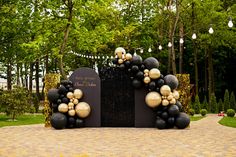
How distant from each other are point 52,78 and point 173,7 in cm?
1963

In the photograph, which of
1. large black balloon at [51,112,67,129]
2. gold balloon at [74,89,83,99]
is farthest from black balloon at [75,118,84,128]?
gold balloon at [74,89,83,99]

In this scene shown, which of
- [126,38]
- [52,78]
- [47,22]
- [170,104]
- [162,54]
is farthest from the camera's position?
[162,54]

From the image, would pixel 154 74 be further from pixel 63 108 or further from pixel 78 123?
pixel 63 108

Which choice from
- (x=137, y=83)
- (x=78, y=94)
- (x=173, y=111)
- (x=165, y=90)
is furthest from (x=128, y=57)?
(x=173, y=111)

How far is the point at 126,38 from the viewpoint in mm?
35531

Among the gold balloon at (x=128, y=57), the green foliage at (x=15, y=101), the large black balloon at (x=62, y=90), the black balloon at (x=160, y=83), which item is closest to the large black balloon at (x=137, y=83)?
the black balloon at (x=160, y=83)

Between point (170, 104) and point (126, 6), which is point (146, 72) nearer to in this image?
point (170, 104)

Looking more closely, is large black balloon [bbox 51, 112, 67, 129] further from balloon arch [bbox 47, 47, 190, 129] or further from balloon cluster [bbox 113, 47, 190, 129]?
balloon cluster [bbox 113, 47, 190, 129]

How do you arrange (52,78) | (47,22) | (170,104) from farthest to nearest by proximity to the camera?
(47,22)
(52,78)
(170,104)

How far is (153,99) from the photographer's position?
54.3 feet

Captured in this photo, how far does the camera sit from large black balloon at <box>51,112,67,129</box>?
16.5 m

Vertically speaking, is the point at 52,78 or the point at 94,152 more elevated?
the point at 52,78

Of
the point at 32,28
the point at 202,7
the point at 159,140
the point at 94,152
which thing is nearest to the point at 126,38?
the point at 202,7

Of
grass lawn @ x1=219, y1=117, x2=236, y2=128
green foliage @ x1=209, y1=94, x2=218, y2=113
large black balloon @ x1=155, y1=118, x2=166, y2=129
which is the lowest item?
grass lawn @ x1=219, y1=117, x2=236, y2=128
